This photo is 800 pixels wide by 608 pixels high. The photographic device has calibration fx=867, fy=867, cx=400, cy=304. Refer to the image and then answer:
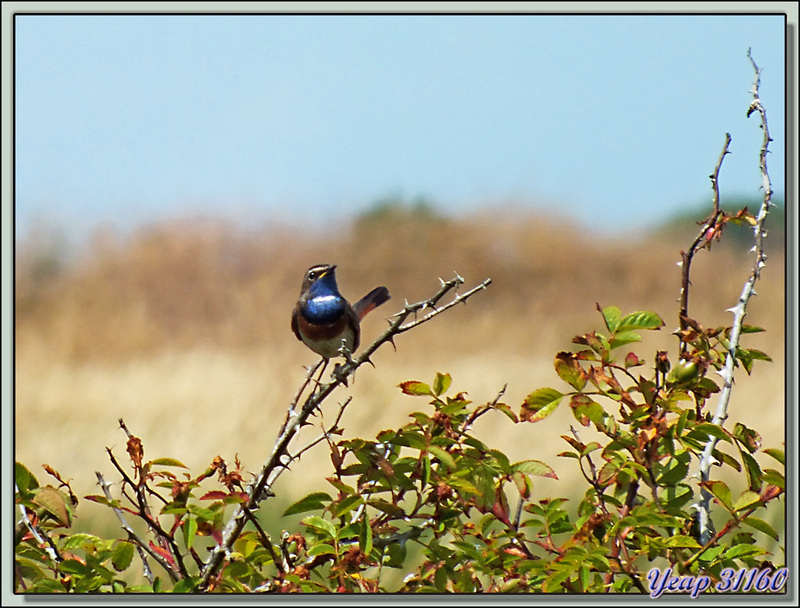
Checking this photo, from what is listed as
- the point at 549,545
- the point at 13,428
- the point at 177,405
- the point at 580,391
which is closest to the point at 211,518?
the point at 13,428

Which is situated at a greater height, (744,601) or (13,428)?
(13,428)

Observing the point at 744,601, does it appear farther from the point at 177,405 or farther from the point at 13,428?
the point at 177,405

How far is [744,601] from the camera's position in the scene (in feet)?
6.06

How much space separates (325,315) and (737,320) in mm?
1580

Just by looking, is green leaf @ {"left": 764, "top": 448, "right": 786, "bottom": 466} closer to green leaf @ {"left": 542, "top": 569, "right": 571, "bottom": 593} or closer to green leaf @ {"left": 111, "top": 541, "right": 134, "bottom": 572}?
green leaf @ {"left": 542, "top": 569, "right": 571, "bottom": 593}

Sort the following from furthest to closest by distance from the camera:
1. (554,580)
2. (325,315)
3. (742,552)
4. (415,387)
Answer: (325,315) < (415,387) < (742,552) < (554,580)

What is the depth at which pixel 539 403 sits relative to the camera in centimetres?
→ 197

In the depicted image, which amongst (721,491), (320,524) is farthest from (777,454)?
(320,524)

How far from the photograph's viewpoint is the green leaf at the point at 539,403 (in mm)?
1952

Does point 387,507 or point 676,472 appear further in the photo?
point 676,472

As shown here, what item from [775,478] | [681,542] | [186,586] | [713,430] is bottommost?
[186,586]

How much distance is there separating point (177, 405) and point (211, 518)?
26.1ft

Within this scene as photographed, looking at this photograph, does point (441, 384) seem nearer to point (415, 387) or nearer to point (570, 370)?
point (415, 387)

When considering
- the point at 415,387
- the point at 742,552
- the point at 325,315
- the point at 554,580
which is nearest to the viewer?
the point at 554,580
